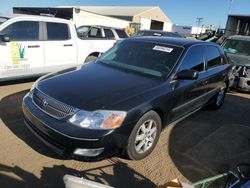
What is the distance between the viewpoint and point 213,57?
5.49m

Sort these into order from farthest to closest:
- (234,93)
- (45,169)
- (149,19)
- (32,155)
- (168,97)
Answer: (149,19)
(234,93)
(168,97)
(32,155)
(45,169)

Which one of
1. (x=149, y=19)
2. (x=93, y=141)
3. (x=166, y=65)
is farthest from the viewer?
(x=149, y=19)

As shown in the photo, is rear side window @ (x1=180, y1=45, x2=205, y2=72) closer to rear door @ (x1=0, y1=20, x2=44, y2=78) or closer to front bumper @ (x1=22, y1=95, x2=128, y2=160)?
front bumper @ (x1=22, y1=95, x2=128, y2=160)

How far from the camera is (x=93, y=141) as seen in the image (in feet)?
10.1

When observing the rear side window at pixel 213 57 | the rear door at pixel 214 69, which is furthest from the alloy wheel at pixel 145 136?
the rear side window at pixel 213 57

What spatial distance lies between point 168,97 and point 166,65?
1.92 ft

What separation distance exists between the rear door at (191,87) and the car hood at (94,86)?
1.92ft

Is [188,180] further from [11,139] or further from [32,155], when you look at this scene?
[11,139]

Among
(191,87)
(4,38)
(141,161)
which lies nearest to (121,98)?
(141,161)

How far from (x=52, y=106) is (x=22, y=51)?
137 inches

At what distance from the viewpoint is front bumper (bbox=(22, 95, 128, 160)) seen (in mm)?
3080

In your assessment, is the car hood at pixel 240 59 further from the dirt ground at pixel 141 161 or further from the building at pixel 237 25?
the building at pixel 237 25

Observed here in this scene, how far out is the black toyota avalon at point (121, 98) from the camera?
10.3ft

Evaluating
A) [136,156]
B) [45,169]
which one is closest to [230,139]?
[136,156]
